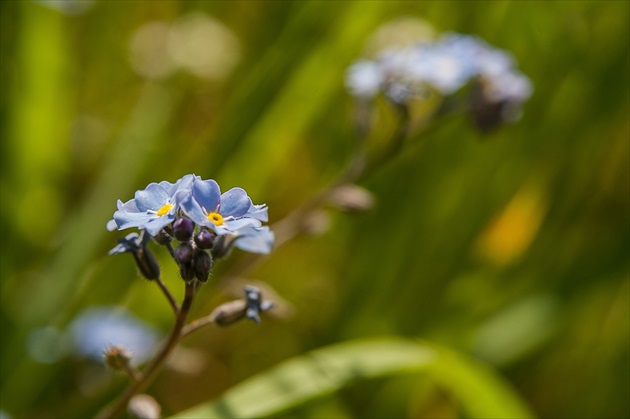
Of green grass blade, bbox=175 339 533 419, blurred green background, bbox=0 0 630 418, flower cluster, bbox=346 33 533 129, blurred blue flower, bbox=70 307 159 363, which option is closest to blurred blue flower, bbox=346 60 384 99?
flower cluster, bbox=346 33 533 129

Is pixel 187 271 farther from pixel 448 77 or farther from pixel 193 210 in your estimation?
pixel 448 77

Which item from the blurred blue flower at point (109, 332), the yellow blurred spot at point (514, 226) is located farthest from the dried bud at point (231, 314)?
the yellow blurred spot at point (514, 226)

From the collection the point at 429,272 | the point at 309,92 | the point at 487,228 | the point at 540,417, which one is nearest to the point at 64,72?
the point at 309,92

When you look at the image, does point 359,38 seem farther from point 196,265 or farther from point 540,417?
point 196,265

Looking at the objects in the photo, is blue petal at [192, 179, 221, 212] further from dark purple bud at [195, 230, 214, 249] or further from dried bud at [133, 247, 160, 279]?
dried bud at [133, 247, 160, 279]

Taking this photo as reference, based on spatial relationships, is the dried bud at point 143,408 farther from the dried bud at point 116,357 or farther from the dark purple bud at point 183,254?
the dark purple bud at point 183,254

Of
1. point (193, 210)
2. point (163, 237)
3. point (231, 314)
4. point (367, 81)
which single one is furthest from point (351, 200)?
point (193, 210)
